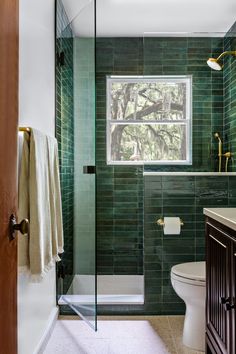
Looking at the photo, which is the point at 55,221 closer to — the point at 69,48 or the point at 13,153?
the point at 13,153

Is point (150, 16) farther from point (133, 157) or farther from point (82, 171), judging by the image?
point (82, 171)

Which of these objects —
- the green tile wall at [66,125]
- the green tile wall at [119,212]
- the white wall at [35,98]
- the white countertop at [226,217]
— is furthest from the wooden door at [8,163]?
the green tile wall at [119,212]

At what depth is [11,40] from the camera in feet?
3.84

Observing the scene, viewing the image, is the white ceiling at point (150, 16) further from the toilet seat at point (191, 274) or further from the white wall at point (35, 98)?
the toilet seat at point (191, 274)

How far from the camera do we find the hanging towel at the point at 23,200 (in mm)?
1645

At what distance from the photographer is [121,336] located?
249cm

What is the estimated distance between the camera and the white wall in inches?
73.9

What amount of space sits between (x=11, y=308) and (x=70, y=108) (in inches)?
75.9

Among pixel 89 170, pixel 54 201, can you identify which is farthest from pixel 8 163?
pixel 89 170

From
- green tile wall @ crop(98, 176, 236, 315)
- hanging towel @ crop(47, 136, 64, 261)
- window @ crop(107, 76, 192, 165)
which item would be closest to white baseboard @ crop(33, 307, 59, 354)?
hanging towel @ crop(47, 136, 64, 261)

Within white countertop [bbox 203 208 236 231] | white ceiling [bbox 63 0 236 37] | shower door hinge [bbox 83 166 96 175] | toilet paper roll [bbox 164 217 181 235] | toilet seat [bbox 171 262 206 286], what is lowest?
toilet seat [bbox 171 262 206 286]

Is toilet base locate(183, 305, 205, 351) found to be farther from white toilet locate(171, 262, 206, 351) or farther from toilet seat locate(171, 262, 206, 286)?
toilet seat locate(171, 262, 206, 286)

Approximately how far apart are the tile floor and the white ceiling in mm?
2117

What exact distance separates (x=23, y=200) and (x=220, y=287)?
1.00 meters
